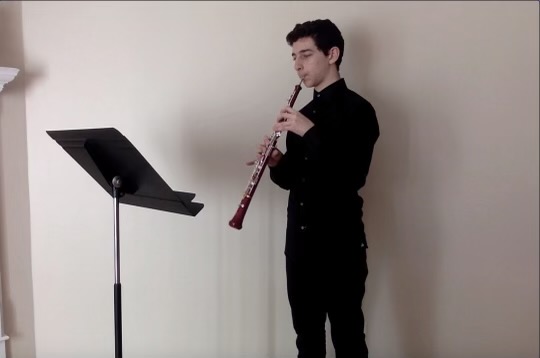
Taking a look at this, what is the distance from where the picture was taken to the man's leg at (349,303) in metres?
1.25

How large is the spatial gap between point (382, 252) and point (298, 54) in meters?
0.74

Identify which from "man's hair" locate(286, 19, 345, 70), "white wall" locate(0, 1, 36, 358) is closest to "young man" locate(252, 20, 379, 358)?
"man's hair" locate(286, 19, 345, 70)

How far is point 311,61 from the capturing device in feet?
4.20

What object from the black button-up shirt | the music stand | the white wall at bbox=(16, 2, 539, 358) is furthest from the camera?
the white wall at bbox=(16, 2, 539, 358)

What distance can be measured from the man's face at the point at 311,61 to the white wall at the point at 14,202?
989 millimetres

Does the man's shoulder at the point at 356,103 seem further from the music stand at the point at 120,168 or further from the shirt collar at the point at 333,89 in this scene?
the music stand at the point at 120,168

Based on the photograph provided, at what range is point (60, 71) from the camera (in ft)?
5.32

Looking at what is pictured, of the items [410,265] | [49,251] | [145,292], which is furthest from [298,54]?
[49,251]

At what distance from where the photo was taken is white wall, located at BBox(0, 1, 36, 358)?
159 cm

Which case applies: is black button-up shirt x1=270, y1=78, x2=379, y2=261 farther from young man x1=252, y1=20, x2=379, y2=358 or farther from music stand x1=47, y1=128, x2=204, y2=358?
music stand x1=47, y1=128, x2=204, y2=358

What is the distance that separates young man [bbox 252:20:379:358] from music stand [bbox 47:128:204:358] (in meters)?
0.31

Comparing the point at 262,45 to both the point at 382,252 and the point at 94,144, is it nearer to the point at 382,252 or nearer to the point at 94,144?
the point at 94,144

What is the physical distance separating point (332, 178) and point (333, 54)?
1.15 ft

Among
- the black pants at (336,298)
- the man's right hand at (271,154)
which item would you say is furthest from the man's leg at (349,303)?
the man's right hand at (271,154)
